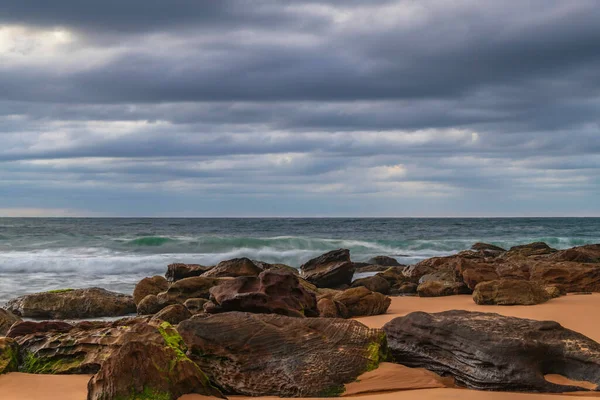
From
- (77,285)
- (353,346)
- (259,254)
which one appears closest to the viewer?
(353,346)

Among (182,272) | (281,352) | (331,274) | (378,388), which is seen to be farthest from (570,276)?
(281,352)

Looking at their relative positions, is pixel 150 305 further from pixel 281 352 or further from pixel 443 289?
pixel 281 352

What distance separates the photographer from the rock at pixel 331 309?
28.0 ft

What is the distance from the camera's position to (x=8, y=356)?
5.34 metres

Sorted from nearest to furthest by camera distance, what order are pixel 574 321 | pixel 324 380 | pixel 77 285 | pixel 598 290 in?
1. pixel 324 380
2. pixel 574 321
3. pixel 598 290
4. pixel 77 285

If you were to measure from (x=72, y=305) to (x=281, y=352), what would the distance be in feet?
23.6

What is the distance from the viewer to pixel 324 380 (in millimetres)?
4477

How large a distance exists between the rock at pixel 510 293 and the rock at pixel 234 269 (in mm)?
4791

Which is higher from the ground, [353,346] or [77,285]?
[353,346]

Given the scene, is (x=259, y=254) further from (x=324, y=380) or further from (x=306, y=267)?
(x=324, y=380)

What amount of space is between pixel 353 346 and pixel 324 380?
0.47 meters

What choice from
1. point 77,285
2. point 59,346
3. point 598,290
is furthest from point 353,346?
point 77,285

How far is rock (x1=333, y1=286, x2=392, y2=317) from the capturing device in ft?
30.3

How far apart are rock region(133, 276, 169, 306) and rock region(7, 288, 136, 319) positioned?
146 mm
